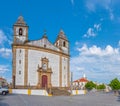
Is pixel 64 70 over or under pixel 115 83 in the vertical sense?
over

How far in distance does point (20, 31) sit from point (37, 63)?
6.92m

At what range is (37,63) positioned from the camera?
3894 centimetres

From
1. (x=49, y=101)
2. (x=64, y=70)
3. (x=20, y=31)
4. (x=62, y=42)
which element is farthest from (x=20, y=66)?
(x=49, y=101)

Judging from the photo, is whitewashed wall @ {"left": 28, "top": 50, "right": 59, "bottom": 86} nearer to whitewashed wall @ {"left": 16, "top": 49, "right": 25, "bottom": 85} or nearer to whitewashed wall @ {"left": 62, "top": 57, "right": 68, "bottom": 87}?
whitewashed wall @ {"left": 16, "top": 49, "right": 25, "bottom": 85}

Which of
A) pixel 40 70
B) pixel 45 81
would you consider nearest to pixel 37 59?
pixel 40 70

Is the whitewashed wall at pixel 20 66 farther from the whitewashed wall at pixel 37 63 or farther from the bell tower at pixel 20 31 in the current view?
the bell tower at pixel 20 31

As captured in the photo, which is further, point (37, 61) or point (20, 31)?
point (20, 31)

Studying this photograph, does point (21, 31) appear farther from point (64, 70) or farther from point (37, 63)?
point (64, 70)

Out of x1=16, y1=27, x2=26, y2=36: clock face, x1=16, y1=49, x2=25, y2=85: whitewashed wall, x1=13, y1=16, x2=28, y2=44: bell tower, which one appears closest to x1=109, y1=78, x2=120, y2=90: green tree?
x1=13, y1=16, x2=28, y2=44: bell tower

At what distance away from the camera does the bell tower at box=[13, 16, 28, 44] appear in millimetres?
38375

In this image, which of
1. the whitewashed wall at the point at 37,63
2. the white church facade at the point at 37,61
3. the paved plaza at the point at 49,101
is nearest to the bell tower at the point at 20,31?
the white church facade at the point at 37,61

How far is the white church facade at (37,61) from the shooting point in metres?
36.7

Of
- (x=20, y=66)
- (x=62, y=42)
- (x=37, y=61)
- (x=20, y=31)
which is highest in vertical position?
(x=20, y=31)

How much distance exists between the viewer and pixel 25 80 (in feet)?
120
